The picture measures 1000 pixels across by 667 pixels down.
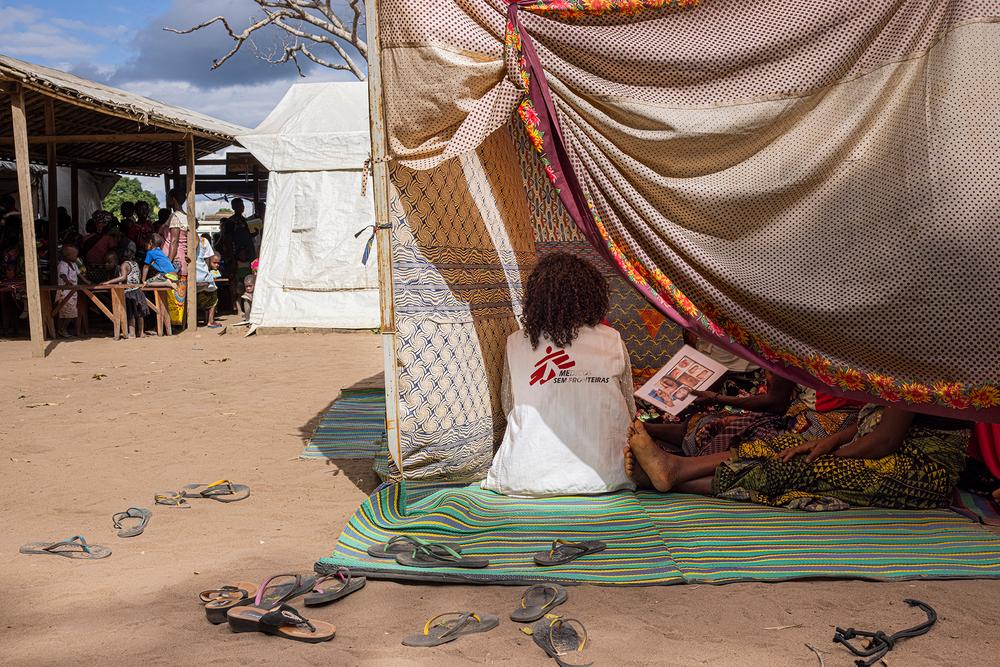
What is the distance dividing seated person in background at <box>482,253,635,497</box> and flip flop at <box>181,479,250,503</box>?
1229 mm

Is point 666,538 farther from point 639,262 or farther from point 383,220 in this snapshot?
point 383,220

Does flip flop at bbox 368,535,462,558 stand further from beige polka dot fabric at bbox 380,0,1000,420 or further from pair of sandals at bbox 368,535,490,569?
beige polka dot fabric at bbox 380,0,1000,420

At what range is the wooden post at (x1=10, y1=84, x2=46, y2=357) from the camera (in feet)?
28.4

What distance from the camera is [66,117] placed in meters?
11.8

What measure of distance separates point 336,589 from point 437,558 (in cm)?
40

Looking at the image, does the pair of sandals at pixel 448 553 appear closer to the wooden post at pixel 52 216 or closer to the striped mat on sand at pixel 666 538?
the striped mat on sand at pixel 666 538

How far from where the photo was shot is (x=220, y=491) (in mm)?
4324

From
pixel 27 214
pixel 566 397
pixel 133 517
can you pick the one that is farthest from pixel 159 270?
pixel 566 397

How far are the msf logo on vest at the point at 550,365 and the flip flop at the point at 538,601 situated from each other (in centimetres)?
115

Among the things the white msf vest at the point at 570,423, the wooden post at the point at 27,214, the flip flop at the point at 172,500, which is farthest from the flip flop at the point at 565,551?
the wooden post at the point at 27,214

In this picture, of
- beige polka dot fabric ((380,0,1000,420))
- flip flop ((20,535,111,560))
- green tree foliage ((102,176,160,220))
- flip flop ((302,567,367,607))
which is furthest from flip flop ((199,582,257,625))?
green tree foliage ((102,176,160,220))

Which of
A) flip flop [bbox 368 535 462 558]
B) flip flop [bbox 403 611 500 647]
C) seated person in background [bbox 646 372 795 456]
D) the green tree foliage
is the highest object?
the green tree foliage

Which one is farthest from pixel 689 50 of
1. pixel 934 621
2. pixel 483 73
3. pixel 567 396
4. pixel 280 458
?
pixel 280 458

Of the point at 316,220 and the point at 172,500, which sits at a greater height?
the point at 316,220
